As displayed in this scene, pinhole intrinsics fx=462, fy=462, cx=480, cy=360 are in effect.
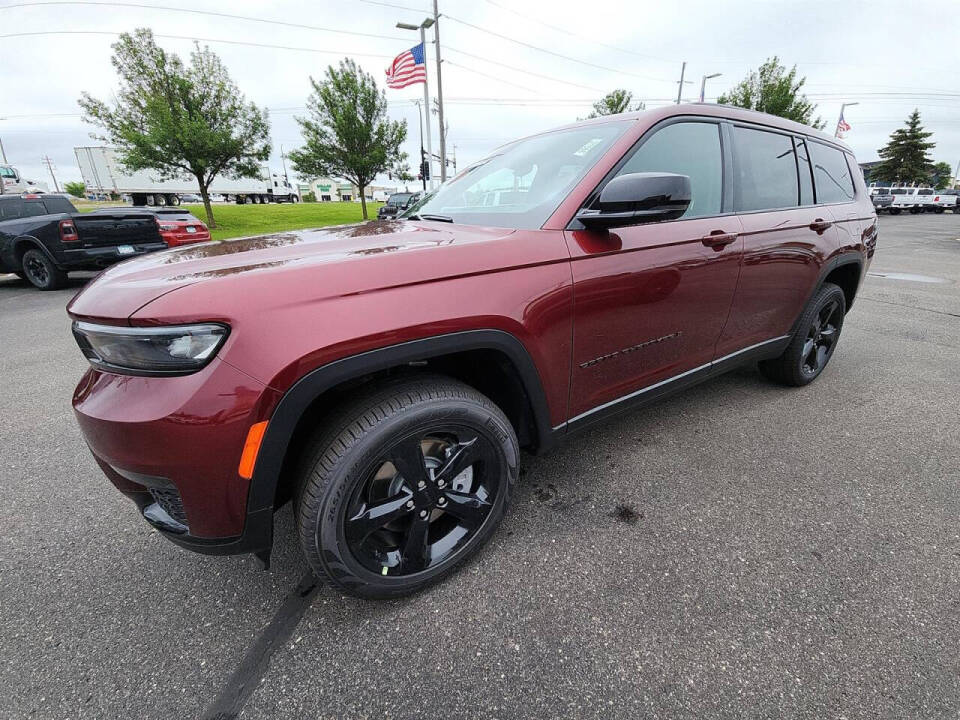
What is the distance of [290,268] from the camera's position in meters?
1.33

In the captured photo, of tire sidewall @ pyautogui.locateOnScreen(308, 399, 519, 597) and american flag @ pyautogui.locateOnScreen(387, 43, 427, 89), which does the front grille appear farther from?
american flag @ pyautogui.locateOnScreen(387, 43, 427, 89)

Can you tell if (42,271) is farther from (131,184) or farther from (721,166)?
(131,184)

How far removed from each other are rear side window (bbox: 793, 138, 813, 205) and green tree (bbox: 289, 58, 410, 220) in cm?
2198

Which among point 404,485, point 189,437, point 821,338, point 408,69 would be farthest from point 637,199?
point 408,69

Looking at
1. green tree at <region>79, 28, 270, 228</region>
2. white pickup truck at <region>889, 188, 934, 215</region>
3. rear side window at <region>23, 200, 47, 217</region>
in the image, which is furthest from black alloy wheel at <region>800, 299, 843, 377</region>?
white pickup truck at <region>889, 188, 934, 215</region>

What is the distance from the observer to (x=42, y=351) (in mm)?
4559

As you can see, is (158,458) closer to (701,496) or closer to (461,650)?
(461,650)

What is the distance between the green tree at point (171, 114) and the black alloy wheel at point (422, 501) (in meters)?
19.7

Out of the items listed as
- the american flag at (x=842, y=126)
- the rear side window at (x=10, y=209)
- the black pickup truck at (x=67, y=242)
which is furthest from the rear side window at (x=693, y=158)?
the american flag at (x=842, y=126)

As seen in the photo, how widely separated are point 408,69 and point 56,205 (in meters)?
11.2

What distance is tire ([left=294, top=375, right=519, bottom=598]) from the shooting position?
1.41 meters

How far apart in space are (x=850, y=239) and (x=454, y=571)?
339cm

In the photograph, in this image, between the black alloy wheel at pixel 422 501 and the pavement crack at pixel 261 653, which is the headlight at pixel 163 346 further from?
the pavement crack at pixel 261 653

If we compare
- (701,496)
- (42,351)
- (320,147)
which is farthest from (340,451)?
(320,147)
